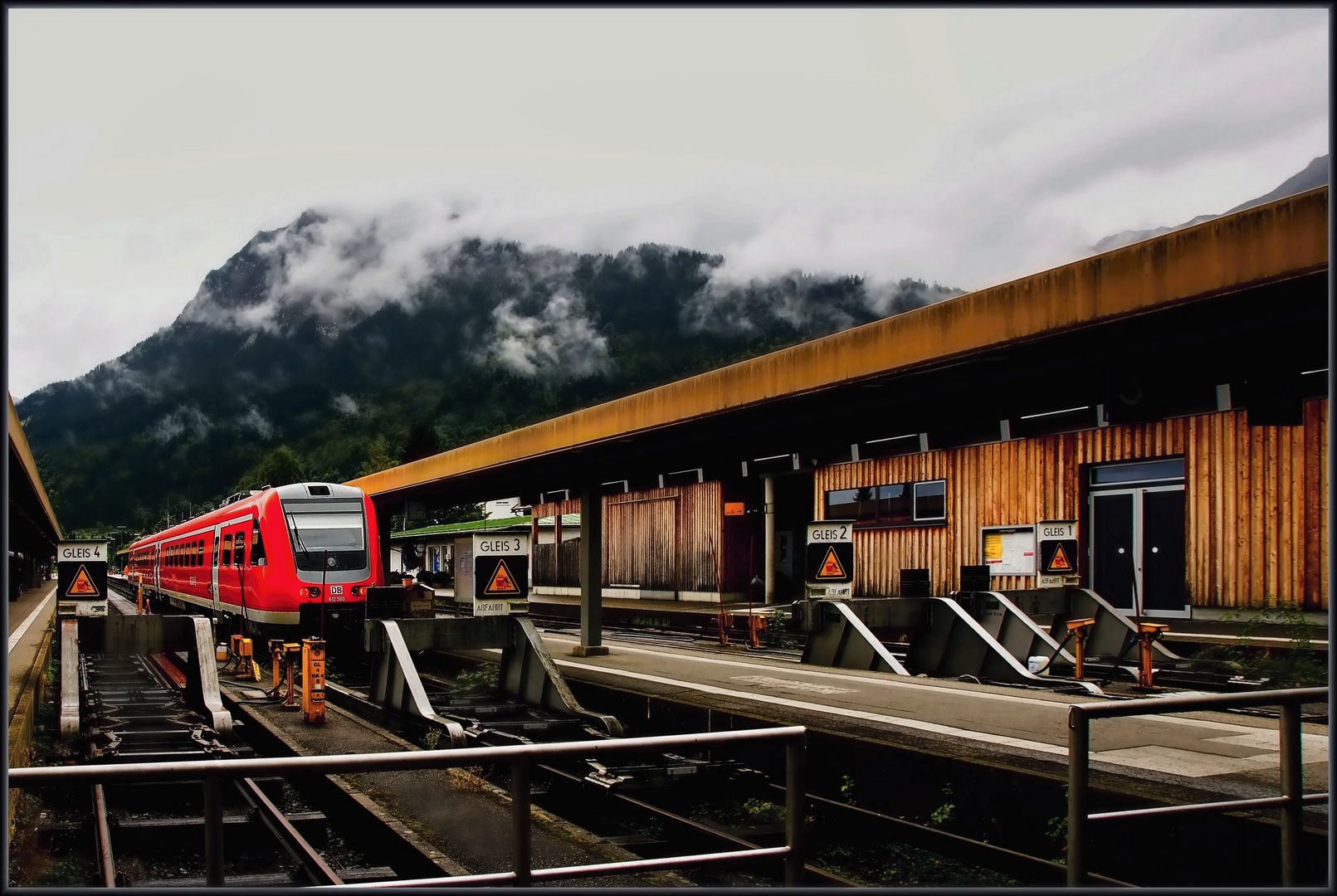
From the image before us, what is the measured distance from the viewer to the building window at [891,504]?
23.5 m

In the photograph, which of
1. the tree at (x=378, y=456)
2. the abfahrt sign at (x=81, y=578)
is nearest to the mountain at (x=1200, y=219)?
the abfahrt sign at (x=81, y=578)

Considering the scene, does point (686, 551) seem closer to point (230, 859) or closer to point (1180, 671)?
point (1180, 671)

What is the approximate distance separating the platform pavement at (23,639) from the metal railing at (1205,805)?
13.0 feet

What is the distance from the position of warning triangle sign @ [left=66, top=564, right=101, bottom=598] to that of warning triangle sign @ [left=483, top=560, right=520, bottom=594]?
14.9 feet

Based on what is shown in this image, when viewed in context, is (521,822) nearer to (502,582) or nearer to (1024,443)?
(502,582)

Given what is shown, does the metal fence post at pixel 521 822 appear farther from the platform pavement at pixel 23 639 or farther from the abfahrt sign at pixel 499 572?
the abfahrt sign at pixel 499 572

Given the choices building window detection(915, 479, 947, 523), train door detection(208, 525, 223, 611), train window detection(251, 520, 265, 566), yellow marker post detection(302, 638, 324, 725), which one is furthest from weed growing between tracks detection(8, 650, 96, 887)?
Answer: building window detection(915, 479, 947, 523)

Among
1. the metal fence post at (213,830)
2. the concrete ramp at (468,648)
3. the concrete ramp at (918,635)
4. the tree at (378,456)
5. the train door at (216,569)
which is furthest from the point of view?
the tree at (378,456)

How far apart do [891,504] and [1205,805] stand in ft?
66.6

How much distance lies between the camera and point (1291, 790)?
476 cm

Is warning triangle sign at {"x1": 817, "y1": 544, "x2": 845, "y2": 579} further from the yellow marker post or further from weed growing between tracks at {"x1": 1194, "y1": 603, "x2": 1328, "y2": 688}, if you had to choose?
the yellow marker post

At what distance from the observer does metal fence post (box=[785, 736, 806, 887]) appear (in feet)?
12.8

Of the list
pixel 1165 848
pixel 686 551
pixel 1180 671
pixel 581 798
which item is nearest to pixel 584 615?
pixel 581 798

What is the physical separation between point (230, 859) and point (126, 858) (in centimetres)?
73
